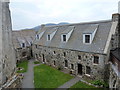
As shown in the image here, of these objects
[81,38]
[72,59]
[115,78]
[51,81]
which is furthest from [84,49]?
[51,81]

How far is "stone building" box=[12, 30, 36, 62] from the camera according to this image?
2880 cm

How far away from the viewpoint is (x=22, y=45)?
98.8ft

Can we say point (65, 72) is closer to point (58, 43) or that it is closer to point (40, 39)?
point (58, 43)

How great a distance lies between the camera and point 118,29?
51.2ft

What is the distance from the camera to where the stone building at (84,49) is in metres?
15.1

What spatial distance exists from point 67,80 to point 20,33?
909 inches

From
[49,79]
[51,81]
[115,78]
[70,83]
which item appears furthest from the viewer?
[49,79]

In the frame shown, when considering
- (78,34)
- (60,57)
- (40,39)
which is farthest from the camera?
(40,39)

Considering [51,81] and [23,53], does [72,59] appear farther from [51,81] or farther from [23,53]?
[23,53]

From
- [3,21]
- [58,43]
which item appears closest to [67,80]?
[58,43]

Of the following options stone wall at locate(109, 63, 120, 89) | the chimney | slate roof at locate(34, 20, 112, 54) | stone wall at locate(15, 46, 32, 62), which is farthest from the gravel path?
stone wall at locate(15, 46, 32, 62)

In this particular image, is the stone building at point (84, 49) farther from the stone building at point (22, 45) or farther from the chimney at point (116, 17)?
the stone building at point (22, 45)

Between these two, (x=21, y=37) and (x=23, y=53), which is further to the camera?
(x=21, y=37)

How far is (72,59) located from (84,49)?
10.7ft
